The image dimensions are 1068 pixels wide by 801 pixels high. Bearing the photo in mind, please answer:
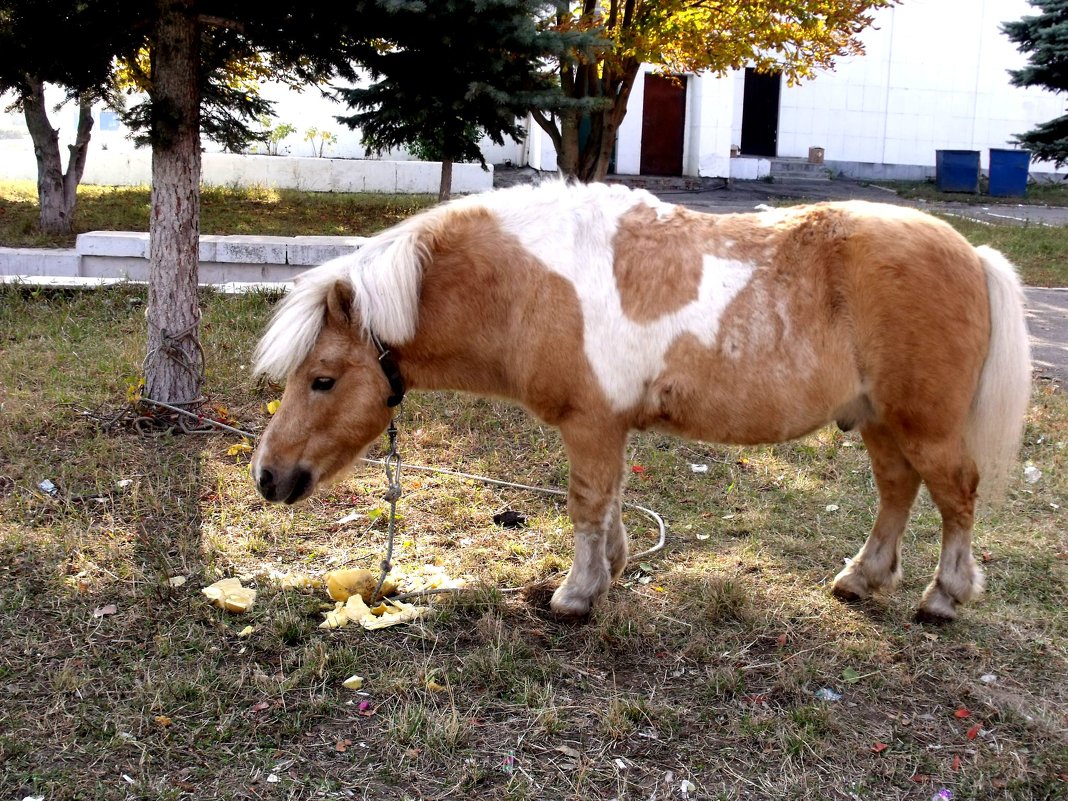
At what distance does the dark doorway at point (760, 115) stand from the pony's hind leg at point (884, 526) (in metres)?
22.7

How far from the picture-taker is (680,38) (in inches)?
419

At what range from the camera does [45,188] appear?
1172 cm

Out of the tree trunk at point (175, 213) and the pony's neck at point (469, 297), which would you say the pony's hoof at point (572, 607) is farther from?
the tree trunk at point (175, 213)

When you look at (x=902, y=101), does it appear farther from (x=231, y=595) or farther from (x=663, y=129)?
(x=231, y=595)

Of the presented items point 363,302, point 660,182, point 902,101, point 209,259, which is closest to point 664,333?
point 363,302

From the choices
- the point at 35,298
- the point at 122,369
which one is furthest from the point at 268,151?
the point at 122,369

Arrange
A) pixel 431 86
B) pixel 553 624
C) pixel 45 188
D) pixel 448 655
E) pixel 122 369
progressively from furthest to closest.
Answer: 1. pixel 45 188
2. pixel 122 369
3. pixel 431 86
4. pixel 553 624
5. pixel 448 655

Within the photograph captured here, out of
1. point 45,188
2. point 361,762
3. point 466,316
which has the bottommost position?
point 361,762

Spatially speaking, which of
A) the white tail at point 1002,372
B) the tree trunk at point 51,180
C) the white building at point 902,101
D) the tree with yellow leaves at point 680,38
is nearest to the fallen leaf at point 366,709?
the white tail at point 1002,372

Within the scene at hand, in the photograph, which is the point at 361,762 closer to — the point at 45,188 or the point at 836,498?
the point at 836,498

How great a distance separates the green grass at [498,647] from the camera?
3018mm

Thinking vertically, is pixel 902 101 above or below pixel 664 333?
above

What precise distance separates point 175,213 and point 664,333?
11.5ft

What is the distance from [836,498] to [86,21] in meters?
5.14
